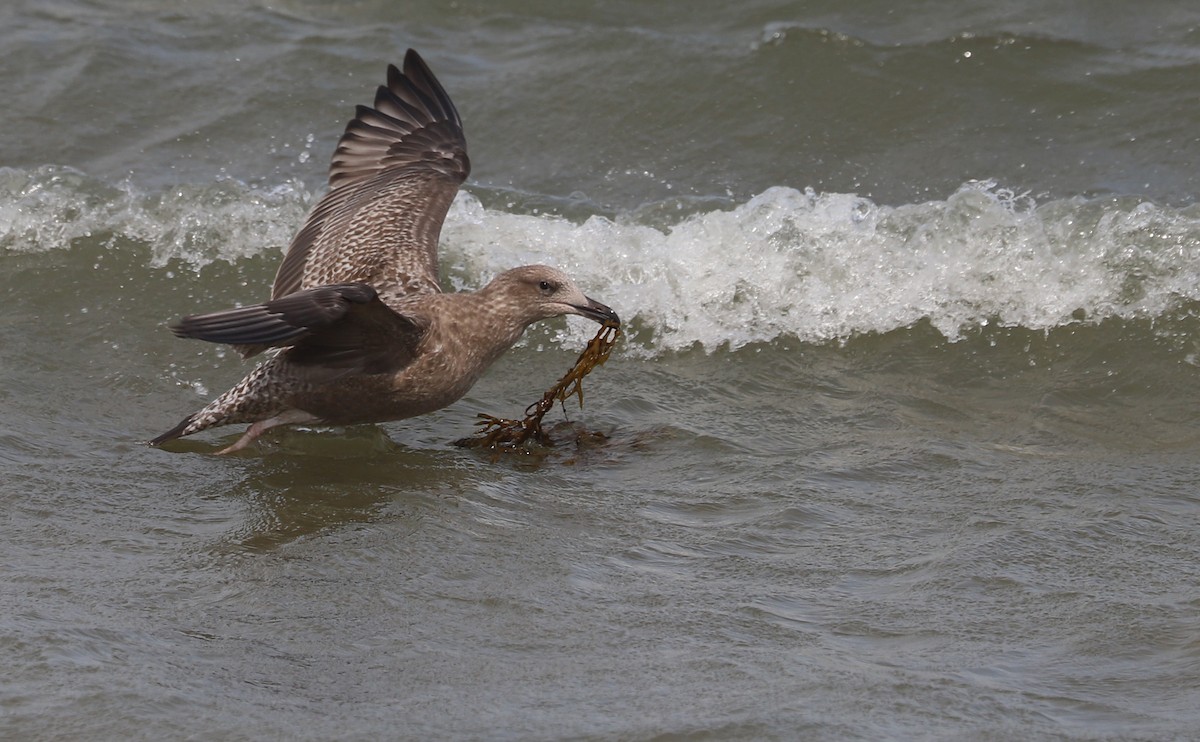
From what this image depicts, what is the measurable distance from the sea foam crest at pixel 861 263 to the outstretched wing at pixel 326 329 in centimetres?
161

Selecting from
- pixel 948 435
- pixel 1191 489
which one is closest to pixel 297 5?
pixel 948 435

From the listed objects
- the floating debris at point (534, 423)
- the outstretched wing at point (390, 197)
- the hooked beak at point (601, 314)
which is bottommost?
the floating debris at point (534, 423)

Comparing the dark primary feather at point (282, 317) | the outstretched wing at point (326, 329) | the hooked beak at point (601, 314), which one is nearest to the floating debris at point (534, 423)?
the hooked beak at point (601, 314)

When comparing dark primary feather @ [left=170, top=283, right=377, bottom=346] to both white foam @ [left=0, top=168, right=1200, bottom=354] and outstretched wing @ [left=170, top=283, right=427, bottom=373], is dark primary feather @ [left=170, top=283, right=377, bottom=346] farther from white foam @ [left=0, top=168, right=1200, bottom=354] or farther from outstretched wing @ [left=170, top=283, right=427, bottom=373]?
white foam @ [left=0, top=168, right=1200, bottom=354]

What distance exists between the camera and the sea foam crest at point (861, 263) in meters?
6.84

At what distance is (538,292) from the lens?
18.5ft

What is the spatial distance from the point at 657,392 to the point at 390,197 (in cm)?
138

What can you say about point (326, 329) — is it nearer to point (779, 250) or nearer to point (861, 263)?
point (779, 250)

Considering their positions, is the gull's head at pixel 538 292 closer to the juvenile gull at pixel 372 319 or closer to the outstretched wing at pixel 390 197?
the juvenile gull at pixel 372 319

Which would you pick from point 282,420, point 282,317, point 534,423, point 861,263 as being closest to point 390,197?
point 282,420

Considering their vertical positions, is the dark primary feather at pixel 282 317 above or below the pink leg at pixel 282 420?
above

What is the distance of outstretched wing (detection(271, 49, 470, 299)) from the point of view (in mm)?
6082

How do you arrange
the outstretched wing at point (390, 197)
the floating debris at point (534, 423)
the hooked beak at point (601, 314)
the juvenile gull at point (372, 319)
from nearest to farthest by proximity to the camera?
the juvenile gull at point (372, 319), the hooked beak at point (601, 314), the floating debris at point (534, 423), the outstretched wing at point (390, 197)

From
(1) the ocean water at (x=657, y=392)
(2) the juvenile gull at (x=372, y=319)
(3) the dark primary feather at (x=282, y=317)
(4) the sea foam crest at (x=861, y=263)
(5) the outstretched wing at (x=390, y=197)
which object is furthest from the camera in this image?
(4) the sea foam crest at (x=861, y=263)
